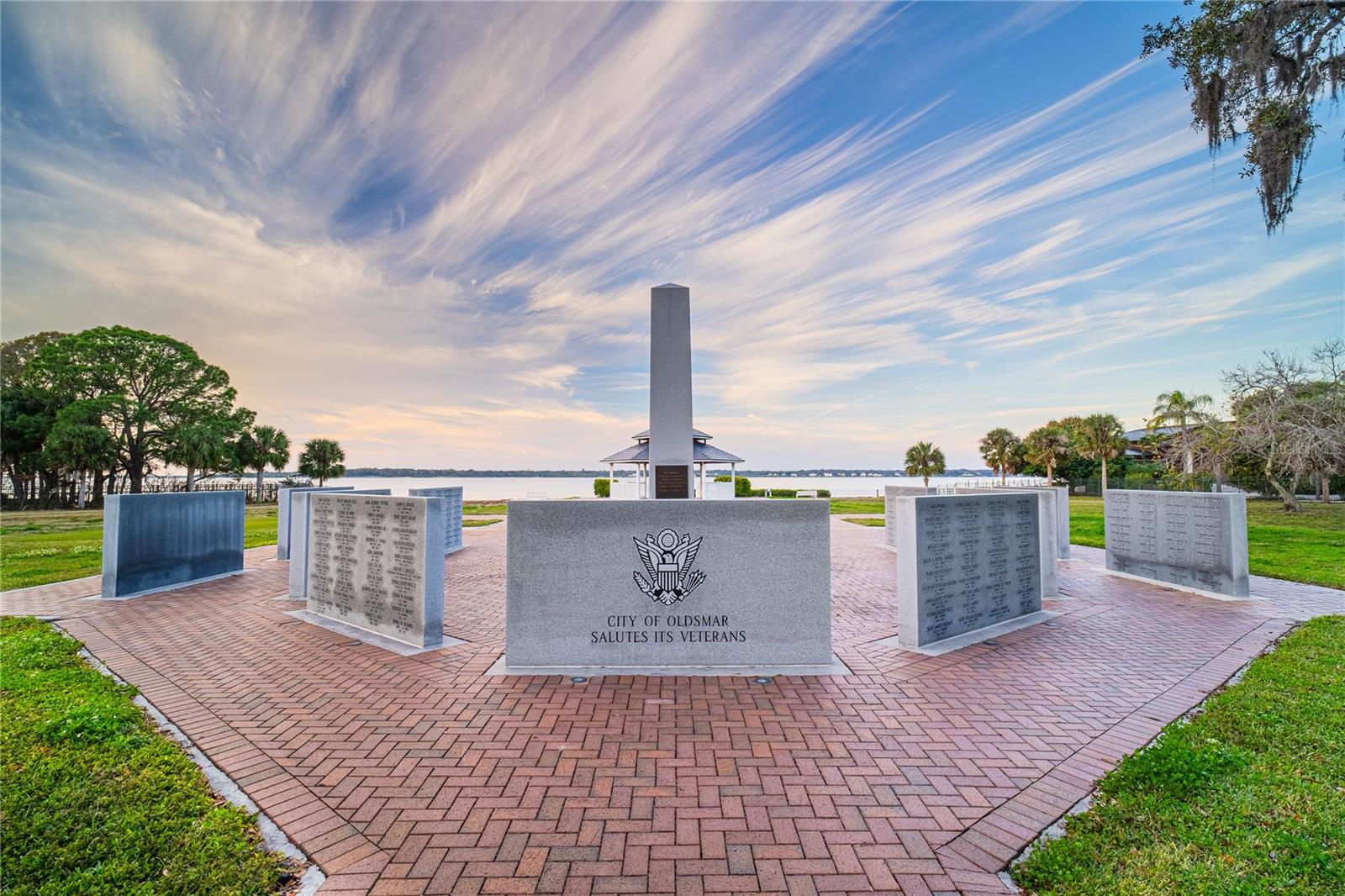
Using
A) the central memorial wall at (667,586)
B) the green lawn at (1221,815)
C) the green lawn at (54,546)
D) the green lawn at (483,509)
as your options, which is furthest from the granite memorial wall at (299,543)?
the green lawn at (483,509)

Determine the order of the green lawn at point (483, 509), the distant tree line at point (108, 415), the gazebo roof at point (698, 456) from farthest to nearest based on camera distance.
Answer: the distant tree line at point (108, 415) < the green lawn at point (483, 509) < the gazebo roof at point (698, 456)

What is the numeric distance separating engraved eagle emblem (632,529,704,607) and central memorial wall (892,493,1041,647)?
7.57ft

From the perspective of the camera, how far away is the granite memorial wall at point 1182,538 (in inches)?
321

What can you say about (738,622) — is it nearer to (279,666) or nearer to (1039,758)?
(1039,758)

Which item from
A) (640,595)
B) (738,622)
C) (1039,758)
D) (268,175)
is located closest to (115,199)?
(268,175)

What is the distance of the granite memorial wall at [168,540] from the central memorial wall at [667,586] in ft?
24.3

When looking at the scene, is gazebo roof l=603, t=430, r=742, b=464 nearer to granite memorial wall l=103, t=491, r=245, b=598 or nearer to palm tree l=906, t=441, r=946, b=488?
granite memorial wall l=103, t=491, r=245, b=598

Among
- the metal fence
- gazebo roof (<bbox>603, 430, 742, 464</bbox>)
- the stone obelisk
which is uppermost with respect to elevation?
the stone obelisk

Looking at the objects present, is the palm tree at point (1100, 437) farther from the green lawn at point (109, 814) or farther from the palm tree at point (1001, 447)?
the green lawn at point (109, 814)

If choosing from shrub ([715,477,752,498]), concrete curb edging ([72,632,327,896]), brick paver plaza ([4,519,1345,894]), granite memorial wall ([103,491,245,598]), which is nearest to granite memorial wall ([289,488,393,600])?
brick paver plaza ([4,519,1345,894])

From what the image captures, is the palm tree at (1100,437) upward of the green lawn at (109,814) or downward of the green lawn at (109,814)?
upward

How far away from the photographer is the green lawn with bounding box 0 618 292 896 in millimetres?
2539

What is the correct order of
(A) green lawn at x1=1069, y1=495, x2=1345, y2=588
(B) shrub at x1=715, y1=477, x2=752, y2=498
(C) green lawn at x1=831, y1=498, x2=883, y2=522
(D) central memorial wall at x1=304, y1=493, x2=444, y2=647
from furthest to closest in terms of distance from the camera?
(B) shrub at x1=715, y1=477, x2=752, y2=498 < (C) green lawn at x1=831, y1=498, x2=883, y2=522 < (A) green lawn at x1=1069, y1=495, x2=1345, y2=588 < (D) central memorial wall at x1=304, y1=493, x2=444, y2=647

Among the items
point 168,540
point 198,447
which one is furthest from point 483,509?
point 168,540
